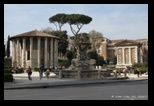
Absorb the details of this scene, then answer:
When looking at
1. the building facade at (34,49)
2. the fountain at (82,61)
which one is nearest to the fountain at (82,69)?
the fountain at (82,61)

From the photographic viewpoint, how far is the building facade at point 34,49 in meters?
62.0

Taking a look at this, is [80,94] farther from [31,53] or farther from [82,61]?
[31,53]

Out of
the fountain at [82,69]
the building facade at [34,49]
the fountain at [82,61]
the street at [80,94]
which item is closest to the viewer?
the street at [80,94]

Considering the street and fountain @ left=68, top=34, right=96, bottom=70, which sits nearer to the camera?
the street

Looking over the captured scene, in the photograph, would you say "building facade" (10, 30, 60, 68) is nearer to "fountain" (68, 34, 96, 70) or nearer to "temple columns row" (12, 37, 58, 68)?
"temple columns row" (12, 37, 58, 68)

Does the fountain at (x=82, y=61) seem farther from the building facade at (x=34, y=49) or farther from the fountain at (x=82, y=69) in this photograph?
the building facade at (x=34, y=49)

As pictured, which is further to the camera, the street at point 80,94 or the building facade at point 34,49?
the building facade at point 34,49

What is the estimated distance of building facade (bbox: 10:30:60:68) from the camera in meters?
62.0

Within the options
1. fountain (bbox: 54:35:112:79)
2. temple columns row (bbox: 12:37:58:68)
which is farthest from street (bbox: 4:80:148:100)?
temple columns row (bbox: 12:37:58:68)

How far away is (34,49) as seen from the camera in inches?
2489

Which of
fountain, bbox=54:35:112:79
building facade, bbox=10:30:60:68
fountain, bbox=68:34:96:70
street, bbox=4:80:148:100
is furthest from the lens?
building facade, bbox=10:30:60:68

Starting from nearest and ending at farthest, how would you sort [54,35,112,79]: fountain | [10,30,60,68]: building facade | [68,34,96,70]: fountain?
[54,35,112,79]: fountain
[68,34,96,70]: fountain
[10,30,60,68]: building facade

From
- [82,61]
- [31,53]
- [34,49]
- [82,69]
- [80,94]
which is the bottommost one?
[80,94]

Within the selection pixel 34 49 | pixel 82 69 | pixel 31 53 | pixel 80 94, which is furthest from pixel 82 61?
pixel 34 49
